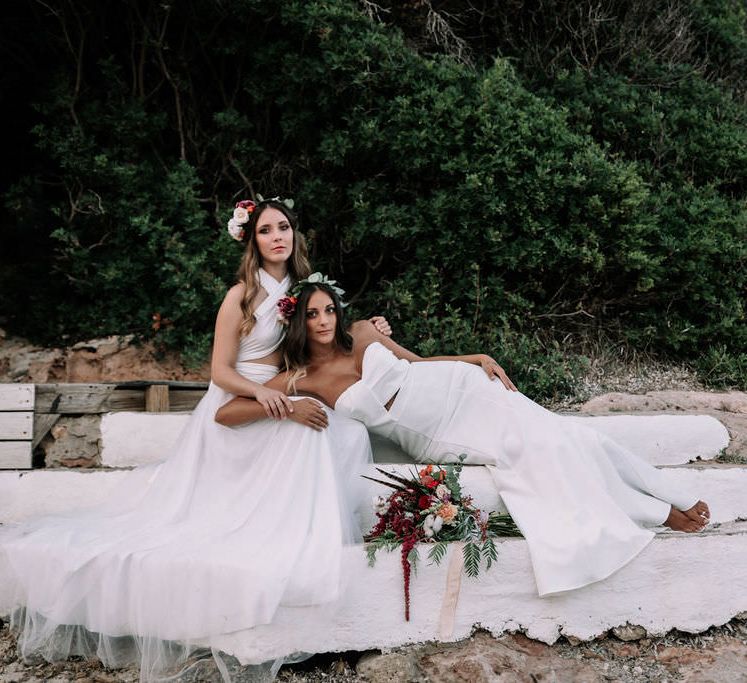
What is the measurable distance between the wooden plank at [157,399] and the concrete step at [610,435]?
0.86 ft

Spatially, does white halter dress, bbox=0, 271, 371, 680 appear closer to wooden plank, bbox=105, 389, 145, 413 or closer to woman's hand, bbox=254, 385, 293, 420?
woman's hand, bbox=254, 385, 293, 420

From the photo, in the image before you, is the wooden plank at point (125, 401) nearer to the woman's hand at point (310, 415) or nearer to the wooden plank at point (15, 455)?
the wooden plank at point (15, 455)

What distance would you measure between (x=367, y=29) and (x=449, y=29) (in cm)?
126

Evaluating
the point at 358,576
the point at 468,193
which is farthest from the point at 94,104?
Answer: the point at 358,576

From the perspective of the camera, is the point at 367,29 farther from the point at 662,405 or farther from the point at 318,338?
the point at 662,405

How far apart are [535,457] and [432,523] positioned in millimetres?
644

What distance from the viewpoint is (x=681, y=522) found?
382cm

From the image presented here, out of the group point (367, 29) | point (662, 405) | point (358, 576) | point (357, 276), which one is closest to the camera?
point (358, 576)

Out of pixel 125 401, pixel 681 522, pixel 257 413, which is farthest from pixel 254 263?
pixel 681 522

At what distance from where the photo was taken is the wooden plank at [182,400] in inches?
197

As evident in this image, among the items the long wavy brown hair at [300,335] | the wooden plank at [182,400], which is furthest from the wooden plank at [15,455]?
the long wavy brown hair at [300,335]

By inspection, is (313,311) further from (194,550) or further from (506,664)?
(506,664)

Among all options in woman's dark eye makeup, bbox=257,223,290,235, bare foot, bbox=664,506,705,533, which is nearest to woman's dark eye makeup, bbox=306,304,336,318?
woman's dark eye makeup, bbox=257,223,290,235

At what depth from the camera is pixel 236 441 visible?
12.7 ft
